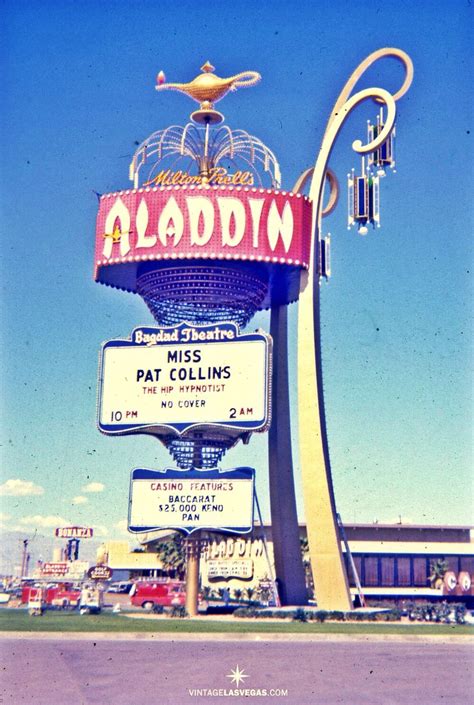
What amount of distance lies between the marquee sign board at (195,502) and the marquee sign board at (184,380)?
2.27 metres

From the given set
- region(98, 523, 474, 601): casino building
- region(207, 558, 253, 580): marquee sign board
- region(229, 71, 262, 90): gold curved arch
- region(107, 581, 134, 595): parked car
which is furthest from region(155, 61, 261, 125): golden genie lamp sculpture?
region(107, 581, 134, 595): parked car

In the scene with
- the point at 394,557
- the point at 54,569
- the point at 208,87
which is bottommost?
the point at 54,569

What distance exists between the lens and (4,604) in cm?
7156

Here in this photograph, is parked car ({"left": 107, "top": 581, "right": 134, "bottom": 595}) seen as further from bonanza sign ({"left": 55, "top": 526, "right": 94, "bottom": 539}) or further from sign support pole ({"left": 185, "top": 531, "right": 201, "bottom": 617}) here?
sign support pole ({"left": 185, "top": 531, "right": 201, "bottom": 617})

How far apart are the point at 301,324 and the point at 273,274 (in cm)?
284

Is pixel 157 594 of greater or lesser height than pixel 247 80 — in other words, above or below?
below

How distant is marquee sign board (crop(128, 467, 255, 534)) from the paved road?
41.5 feet

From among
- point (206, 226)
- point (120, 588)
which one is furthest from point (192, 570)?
point (120, 588)

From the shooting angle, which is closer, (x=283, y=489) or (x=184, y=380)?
(x=184, y=380)

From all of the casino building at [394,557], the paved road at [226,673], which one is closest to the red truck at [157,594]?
the casino building at [394,557]

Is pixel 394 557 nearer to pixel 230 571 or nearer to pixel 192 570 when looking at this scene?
pixel 230 571

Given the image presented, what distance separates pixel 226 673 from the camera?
27266mm

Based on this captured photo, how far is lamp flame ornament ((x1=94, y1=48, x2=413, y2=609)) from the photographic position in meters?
53.9

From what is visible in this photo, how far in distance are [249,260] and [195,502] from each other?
1166 centimetres
